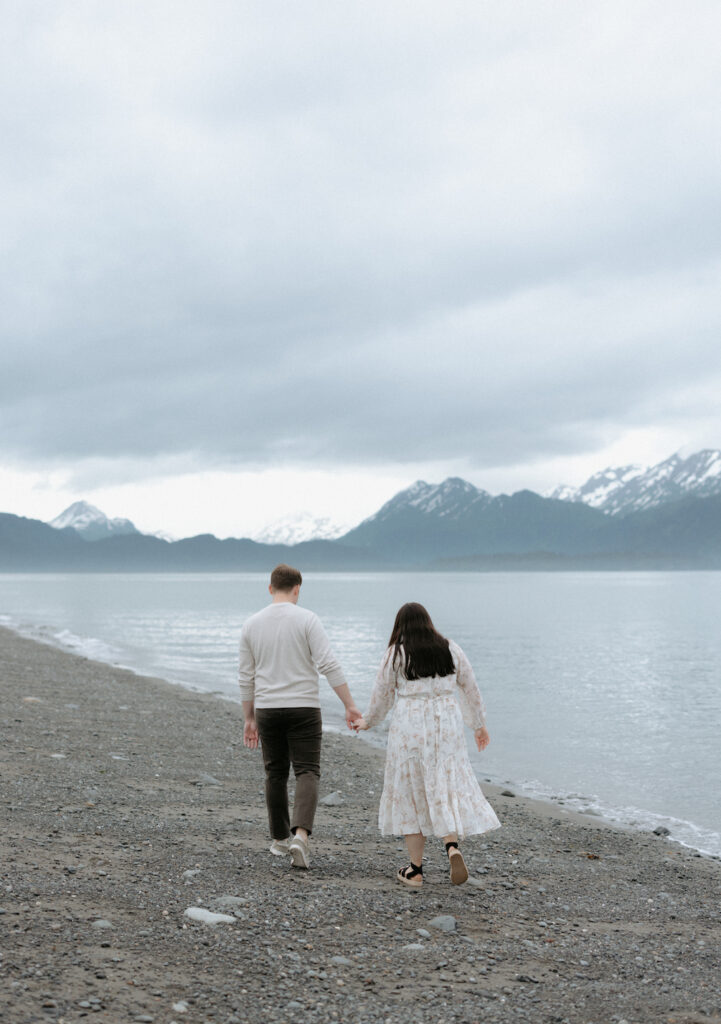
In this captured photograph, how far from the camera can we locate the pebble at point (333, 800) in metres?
11.2

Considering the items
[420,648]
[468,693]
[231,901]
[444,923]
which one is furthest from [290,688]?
[444,923]

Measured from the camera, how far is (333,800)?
447 inches

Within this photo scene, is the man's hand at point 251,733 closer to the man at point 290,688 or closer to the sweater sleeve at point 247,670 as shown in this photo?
the man at point 290,688

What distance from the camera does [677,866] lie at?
9633 mm

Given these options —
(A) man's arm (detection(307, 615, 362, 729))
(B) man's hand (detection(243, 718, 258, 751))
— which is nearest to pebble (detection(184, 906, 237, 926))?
(B) man's hand (detection(243, 718, 258, 751))

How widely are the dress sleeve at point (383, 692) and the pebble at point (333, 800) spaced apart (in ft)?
12.5

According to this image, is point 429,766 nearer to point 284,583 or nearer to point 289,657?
point 289,657

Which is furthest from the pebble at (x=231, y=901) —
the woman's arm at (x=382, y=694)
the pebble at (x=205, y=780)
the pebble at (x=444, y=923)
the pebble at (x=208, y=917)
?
the pebble at (x=205, y=780)

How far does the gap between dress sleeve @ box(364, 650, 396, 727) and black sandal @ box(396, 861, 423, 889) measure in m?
1.24

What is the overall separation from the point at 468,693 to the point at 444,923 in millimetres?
1908

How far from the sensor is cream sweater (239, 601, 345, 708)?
7.71 metres

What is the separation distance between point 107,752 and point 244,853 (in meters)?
6.17

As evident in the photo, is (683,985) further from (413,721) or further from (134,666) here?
(134,666)

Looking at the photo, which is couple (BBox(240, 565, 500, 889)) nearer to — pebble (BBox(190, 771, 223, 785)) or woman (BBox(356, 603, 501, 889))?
woman (BBox(356, 603, 501, 889))
